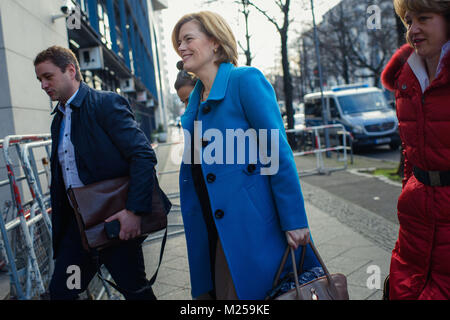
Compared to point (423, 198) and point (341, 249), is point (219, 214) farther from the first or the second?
point (341, 249)

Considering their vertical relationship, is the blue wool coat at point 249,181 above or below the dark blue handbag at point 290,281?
above

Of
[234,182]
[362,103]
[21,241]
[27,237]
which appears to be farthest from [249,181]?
[362,103]

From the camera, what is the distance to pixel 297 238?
1691 mm

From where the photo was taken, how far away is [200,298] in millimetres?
1935

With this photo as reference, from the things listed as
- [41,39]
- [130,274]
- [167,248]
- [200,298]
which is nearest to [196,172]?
[200,298]

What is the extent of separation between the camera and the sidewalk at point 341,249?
344 centimetres

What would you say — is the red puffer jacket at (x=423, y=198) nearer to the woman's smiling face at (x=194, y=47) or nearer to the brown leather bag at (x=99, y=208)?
the woman's smiling face at (x=194, y=47)

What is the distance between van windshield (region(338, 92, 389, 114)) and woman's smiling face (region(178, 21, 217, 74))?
44.4 ft

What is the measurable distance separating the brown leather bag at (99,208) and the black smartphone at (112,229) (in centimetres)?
2

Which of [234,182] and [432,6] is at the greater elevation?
[432,6]

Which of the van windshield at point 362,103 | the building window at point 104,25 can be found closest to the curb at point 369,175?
the van windshield at point 362,103

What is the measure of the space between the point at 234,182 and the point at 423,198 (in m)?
0.79

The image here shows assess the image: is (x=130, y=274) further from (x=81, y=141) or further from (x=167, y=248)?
(x=167, y=248)

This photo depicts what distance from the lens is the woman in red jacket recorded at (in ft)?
5.43
